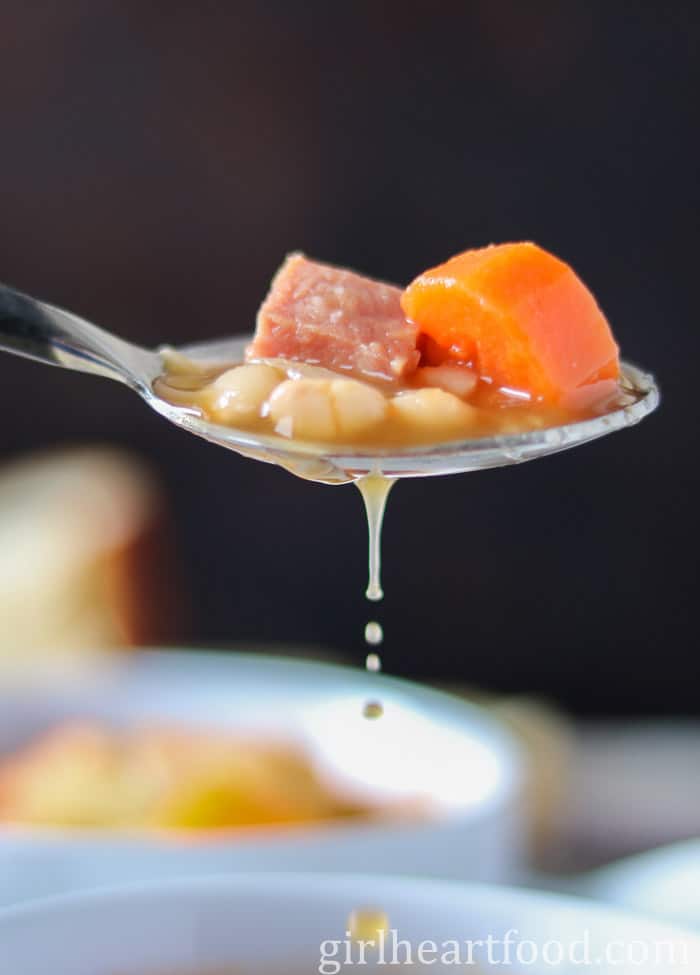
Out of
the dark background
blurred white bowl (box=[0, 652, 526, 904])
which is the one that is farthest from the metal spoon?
the dark background

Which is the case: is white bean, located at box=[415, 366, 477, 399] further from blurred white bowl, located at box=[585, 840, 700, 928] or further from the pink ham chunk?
blurred white bowl, located at box=[585, 840, 700, 928]

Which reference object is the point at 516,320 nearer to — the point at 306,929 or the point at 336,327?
the point at 336,327

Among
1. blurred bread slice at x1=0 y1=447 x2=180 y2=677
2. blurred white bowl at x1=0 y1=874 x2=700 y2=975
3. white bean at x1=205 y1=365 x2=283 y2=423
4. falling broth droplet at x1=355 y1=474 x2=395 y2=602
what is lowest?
blurred white bowl at x1=0 y1=874 x2=700 y2=975

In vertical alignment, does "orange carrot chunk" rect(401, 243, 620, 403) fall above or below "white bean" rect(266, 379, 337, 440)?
above

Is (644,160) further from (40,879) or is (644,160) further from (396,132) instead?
(40,879)

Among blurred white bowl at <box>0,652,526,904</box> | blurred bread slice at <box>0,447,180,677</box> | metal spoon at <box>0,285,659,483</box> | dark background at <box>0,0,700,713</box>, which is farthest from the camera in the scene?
dark background at <box>0,0,700,713</box>

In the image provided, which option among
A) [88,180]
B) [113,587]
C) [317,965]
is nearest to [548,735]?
[113,587]

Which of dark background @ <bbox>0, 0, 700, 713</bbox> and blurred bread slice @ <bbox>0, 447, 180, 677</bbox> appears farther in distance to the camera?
dark background @ <bbox>0, 0, 700, 713</bbox>
